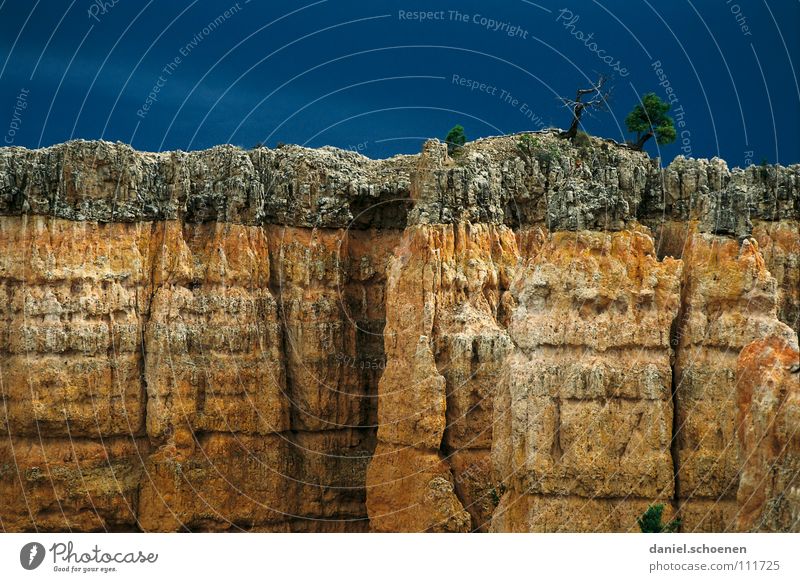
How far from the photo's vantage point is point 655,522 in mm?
41062

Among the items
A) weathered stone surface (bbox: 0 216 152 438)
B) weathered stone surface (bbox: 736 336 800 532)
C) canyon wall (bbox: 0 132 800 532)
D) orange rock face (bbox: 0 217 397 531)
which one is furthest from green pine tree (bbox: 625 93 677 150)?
weathered stone surface (bbox: 736 336 800 532)

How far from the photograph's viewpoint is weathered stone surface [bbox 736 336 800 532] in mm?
32625

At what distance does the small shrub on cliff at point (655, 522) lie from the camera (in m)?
41.1

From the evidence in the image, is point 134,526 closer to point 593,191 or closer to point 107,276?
point 107,276

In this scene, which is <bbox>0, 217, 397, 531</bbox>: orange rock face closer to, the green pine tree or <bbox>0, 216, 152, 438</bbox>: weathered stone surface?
<bbox>0, 216, 152, 438</bbox>: weathered stone surface

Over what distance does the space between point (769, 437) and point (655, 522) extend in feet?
27.1

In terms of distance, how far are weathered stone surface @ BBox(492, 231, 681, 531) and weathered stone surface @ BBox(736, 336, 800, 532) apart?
19.4 feet

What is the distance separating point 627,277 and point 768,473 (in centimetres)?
1011

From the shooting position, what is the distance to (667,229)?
5550 cm

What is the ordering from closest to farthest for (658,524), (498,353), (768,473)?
(768,473)
(658,524)
(498,353)

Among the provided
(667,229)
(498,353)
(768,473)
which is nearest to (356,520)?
(498,353)

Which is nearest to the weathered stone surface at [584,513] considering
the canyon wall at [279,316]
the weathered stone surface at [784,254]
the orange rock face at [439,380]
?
the canyon wall at [279,316]

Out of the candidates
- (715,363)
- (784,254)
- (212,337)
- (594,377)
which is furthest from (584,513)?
→ (212,337)

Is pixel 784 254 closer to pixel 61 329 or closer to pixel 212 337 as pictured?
pixel 212 337
